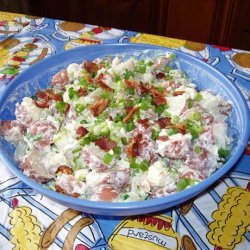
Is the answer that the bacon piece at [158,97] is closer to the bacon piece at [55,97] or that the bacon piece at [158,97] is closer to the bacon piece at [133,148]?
the bacon piece at [133,148]

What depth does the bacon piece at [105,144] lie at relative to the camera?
0.92 metres

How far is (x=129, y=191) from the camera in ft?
2.88

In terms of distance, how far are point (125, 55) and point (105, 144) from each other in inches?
17.4

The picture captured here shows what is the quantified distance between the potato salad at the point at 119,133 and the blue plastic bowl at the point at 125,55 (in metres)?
0.03

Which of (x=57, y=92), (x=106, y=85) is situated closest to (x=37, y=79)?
(x=57, y=92)

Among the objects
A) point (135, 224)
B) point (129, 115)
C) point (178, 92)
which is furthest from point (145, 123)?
point (135, 224)

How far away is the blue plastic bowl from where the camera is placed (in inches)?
30.5

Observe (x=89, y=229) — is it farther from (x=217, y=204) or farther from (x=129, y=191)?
(x=217, y=204)

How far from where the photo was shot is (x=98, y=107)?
40.4 inches

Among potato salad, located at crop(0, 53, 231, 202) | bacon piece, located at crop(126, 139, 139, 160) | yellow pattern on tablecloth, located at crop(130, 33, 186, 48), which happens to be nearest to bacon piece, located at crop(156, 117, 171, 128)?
potato salad, located at crop(0, 53, 231, 202)

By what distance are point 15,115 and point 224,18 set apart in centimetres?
176

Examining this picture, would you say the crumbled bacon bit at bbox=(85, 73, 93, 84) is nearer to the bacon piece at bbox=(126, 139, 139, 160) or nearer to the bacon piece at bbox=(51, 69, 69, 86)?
the bacon piece at bbox=(51, 69, 69, 86)

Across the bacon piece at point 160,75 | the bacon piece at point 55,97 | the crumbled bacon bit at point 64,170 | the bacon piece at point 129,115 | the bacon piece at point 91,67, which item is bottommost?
→ the crumbled bacon bit at point 64,170

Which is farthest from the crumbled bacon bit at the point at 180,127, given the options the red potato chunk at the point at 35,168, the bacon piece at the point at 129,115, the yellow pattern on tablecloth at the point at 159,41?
the yellow pattern on tablecloth at the point at 159,41
